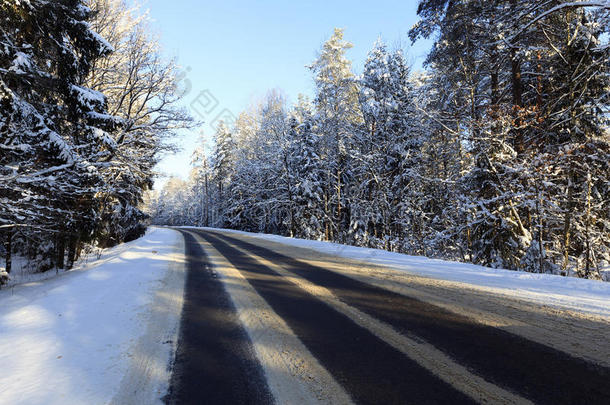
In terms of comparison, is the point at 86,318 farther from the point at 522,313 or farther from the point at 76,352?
the point at 522,313

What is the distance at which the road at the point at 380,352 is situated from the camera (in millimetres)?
2100

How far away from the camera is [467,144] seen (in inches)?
417

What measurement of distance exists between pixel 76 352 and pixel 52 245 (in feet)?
33.0

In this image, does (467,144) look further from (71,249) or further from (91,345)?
(71,249)

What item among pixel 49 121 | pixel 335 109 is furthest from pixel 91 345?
pixel 335 109

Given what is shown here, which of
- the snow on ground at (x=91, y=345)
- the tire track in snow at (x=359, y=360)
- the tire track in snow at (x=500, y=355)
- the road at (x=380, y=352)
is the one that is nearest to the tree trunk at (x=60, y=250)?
the snow on ground at (x=91, y=345)

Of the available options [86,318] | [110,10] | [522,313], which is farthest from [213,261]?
[110,10]

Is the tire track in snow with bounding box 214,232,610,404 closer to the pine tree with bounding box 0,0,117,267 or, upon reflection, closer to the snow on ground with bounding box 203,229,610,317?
the snow on ground with bounding box 203,229,610,317

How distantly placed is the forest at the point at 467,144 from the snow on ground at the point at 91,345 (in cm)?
679

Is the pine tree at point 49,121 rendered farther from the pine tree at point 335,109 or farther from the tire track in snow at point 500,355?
the pine tree at point 335,109

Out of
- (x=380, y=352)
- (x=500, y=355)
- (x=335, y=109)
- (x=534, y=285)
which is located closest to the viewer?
(x=500, y=355)

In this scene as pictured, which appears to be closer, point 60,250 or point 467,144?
point 60,250

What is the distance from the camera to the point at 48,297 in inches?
189

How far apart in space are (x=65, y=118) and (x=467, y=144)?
46.5 ft
